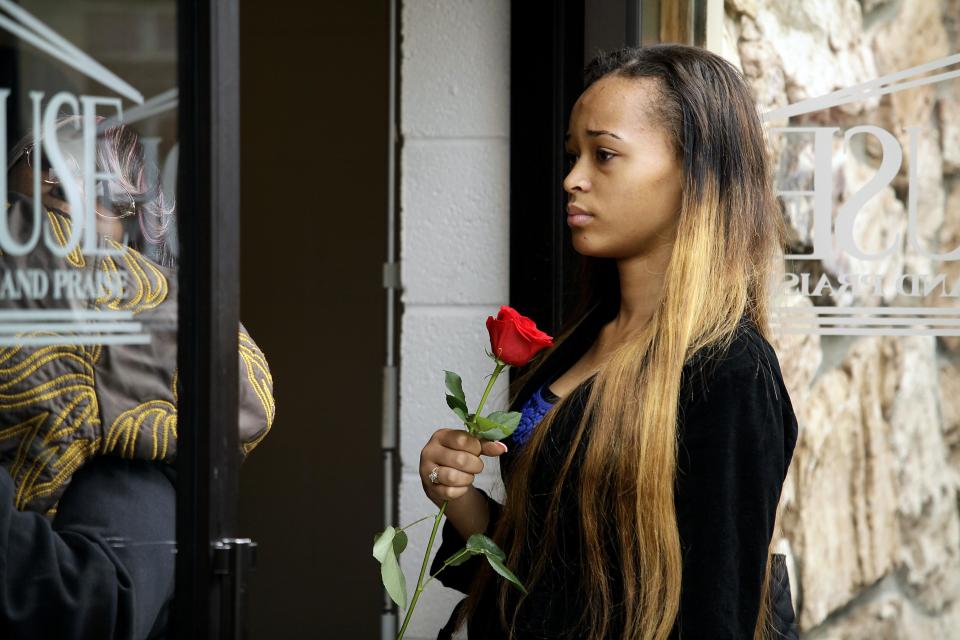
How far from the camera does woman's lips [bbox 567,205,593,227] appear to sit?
4.55ft

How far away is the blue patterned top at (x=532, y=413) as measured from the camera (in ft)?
4.61

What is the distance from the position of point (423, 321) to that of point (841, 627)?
1033 mm

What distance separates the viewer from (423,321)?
7.55 ft

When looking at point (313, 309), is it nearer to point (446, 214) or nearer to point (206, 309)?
point (446, 214)

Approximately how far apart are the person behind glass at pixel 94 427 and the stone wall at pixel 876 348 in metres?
1.27

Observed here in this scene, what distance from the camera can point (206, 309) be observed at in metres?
1.33

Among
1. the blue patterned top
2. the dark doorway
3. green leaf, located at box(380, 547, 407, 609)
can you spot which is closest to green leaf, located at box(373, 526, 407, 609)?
green leaf, located at box(380, 547, 407, 609)

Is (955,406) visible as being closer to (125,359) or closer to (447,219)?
(447,219)

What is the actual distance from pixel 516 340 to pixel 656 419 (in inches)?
6.9

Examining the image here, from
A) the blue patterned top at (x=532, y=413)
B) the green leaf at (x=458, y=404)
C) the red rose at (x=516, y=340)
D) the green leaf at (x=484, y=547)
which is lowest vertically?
the green leaf at (x=484, y=547)

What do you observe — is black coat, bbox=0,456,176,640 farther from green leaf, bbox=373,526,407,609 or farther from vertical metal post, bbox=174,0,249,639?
green leaf, bbox=373,526,407,609

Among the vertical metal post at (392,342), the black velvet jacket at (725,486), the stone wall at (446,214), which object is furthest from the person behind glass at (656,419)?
the vertical metal post at (392,342)

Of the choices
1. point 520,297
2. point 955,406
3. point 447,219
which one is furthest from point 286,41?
point 955,406

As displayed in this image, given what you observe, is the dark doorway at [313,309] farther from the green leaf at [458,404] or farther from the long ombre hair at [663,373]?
the green leaf at [458,404]
